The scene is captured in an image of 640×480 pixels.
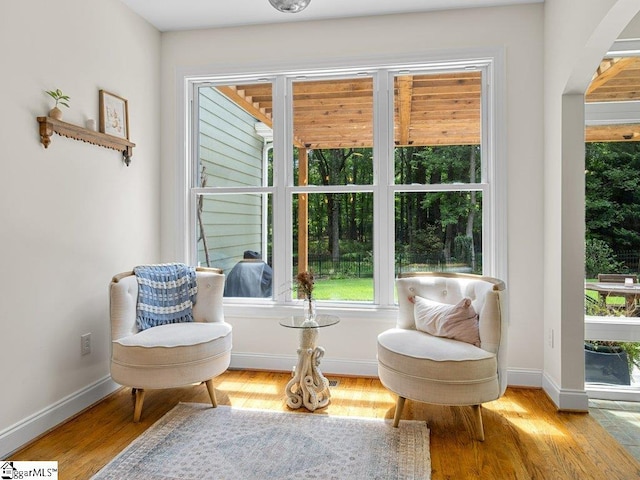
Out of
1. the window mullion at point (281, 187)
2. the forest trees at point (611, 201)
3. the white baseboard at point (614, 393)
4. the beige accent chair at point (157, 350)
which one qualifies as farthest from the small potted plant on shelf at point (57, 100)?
the white baseboard at point (614, 393)

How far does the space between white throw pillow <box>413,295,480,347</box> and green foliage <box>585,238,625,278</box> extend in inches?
41.1

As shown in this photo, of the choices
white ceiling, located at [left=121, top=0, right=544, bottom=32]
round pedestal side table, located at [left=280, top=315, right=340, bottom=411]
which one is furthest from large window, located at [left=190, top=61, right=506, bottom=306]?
round pedestal side table, located at [left=280, top=315, right=340, bottom=411]

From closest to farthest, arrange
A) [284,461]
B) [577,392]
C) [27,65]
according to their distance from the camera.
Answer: [284,461]
[27,65]
[577,392]

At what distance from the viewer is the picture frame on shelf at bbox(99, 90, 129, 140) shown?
9.59ft

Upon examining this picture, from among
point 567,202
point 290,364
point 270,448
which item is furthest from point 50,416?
point 567,202

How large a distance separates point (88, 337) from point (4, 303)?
68cm

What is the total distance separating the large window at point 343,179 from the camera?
330 centimetres

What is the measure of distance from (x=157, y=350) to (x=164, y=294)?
20.9 inches

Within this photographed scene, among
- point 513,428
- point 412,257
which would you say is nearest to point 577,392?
point 513,428

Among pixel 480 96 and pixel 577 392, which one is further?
pixel 480 96

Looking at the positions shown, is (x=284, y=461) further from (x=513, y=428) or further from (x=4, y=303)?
(x=4, y=303)

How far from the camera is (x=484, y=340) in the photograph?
2.44 m

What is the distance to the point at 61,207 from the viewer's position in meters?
2.57

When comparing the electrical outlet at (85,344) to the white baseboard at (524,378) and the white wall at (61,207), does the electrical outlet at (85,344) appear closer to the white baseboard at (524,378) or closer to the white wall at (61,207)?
the white wall at (61,207)
